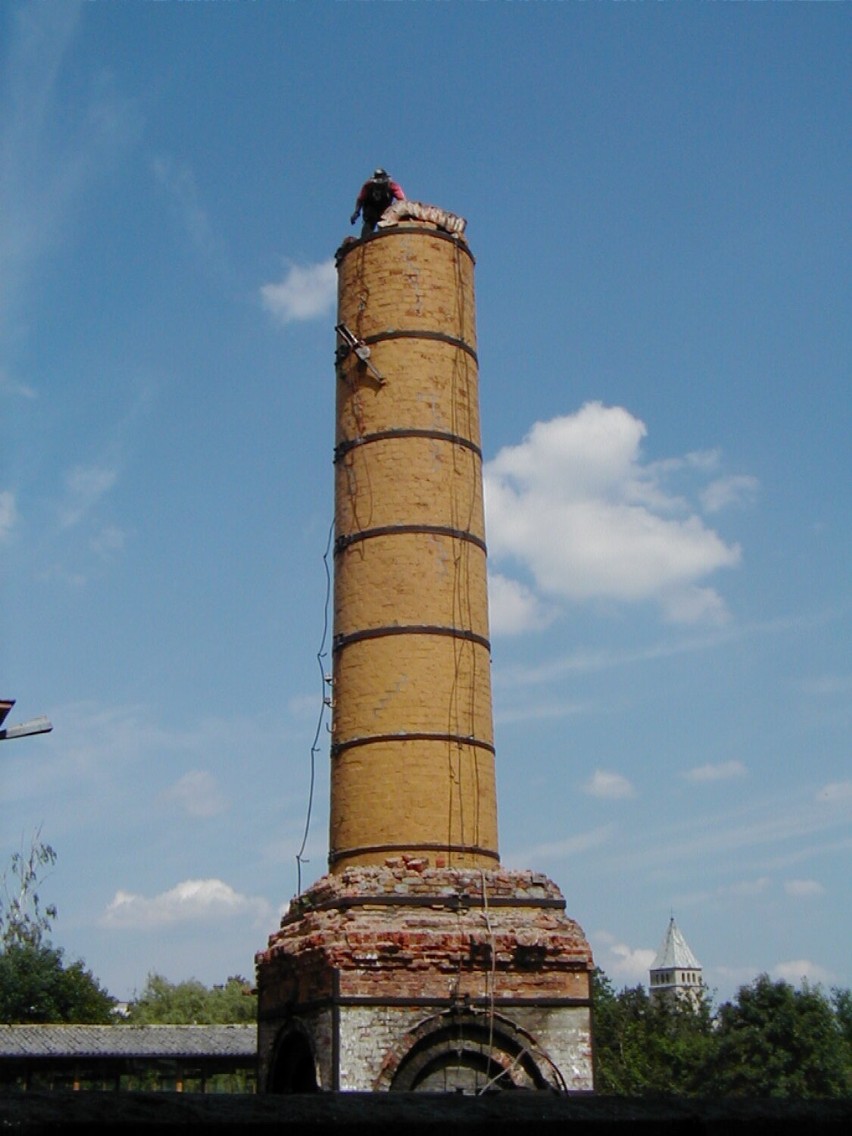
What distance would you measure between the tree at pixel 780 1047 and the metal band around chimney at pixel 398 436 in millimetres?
23765

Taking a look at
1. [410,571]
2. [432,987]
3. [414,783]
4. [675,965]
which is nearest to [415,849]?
[414,783]

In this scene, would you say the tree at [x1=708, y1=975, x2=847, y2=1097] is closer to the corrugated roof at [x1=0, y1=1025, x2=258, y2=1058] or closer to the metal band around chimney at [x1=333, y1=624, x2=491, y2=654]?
the corrugated roof at [x1=0, y1=1025, x2=258, y2=1058]

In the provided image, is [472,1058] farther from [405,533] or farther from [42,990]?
[42,990]

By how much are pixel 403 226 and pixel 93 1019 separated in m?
27.3

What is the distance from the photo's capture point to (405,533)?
12.9 m

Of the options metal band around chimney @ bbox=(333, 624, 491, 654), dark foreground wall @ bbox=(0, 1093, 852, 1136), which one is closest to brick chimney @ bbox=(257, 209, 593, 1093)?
metal band around chimney @ bbox=(333, 624, 491, 654)

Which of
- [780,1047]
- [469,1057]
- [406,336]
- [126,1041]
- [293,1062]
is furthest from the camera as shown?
[780,1047]

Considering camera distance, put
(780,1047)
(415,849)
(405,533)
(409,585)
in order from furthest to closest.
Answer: (780,1047) → (405,533) → (409,585) → (415,849)

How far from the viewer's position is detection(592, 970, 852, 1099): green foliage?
3192 cm

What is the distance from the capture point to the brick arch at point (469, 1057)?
10.9 m

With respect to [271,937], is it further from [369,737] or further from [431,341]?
[431,341]

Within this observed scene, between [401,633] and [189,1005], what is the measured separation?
33047mm

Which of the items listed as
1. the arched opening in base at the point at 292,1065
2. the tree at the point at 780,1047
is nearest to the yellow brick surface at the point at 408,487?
the arched opening in base at the point at 292,1065

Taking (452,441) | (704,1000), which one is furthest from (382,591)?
(704,1000)
